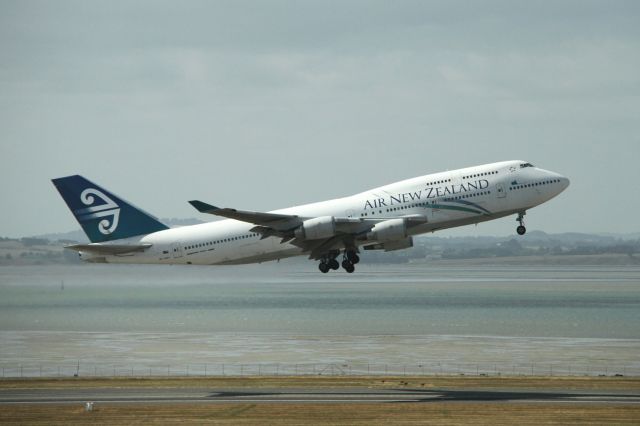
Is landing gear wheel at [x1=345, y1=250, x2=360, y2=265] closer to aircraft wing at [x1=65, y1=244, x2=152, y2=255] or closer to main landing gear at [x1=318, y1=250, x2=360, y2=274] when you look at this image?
main landing gear at [x1=318, y1=250, x2=360, y2=274]

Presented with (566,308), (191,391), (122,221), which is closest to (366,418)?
(191,391)

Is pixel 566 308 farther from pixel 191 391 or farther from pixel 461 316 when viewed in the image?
pixel 191 391

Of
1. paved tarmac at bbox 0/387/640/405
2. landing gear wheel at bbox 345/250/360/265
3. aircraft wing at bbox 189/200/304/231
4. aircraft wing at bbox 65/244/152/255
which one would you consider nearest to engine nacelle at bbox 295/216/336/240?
aircraft wing at bbox 189/200/304/231

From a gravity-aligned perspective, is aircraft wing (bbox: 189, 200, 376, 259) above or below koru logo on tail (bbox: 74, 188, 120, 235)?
below

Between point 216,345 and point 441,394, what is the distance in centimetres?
5825

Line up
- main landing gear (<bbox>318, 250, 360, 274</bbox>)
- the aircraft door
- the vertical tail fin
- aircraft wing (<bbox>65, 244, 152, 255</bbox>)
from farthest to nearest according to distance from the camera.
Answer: the vertical tail fin, aircraft wing (<bbox>65, 244, 152, 255</bbox>), the aircraft door, main landing gear (<bbox>318, 250, 360, 274</bbox>)

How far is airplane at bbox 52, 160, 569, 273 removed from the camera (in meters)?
68.8

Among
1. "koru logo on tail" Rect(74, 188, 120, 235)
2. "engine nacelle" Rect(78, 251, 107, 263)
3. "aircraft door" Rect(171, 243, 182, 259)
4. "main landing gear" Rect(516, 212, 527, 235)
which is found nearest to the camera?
"main landing gear" Rect(516, 212, 527, 235)

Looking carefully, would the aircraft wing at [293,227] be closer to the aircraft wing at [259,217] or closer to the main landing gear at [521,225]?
the aircraft wing at [259,217]

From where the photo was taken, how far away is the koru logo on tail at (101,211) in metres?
82.5

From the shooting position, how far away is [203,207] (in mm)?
66500

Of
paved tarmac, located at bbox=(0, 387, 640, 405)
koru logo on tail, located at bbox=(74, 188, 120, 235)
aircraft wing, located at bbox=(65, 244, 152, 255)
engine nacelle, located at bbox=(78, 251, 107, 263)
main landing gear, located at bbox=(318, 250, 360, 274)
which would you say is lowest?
paved tarmac, located at bbox=(0, 387, 640, 405)

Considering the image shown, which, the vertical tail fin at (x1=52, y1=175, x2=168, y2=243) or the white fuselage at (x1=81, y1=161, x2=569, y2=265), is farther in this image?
the vertical tail fin at (x1=52, y1=175, x2=168, y2=243)

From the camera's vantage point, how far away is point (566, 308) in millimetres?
196875
